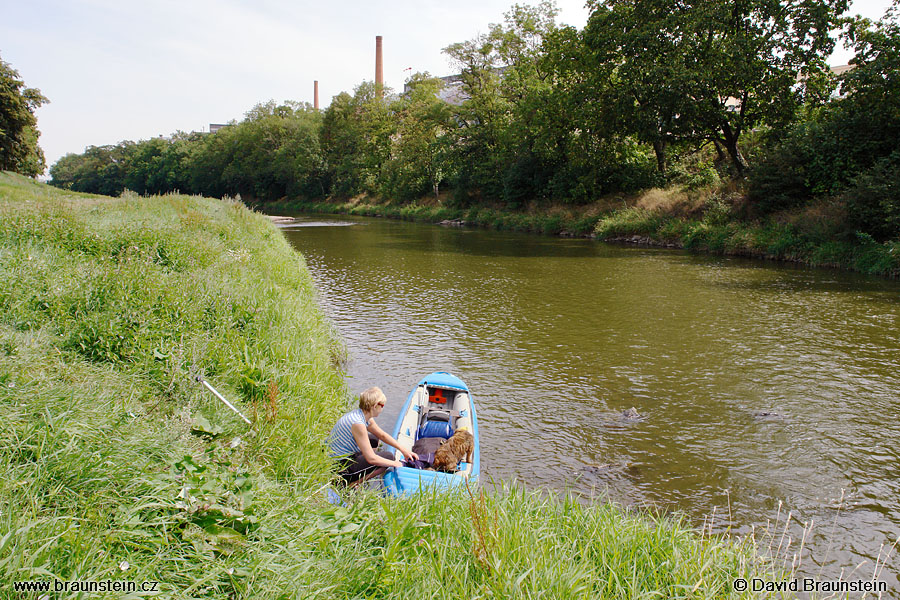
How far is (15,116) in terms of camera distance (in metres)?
27.5

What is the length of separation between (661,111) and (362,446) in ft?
80.1

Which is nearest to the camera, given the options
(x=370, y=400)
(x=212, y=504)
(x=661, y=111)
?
(x=212, y=504)

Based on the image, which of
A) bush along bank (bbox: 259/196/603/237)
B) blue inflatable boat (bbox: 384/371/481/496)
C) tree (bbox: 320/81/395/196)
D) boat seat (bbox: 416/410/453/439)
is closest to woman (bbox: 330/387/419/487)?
blue inflatable boat (bbox: 384/371/481/496)

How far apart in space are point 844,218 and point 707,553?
18.2 m

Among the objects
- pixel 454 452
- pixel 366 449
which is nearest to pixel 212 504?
pixel 366 449

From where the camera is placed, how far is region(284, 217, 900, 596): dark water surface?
5.66 m

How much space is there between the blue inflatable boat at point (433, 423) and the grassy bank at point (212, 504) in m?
0.69

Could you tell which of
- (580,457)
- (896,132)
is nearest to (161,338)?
(580,457)

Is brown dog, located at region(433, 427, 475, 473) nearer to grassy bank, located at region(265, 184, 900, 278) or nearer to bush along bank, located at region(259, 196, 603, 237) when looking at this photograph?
Answer: grassy bank, located at region(265, 184, 900, 278)

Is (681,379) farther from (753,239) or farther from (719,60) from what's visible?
(719,60)

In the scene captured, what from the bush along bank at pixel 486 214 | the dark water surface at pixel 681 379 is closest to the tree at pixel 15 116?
the dark water surface at pixel 681 379

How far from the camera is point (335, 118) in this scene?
214ft

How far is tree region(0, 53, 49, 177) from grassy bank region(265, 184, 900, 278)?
24.7m

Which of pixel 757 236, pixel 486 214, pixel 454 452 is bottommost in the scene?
pixel 454 452
